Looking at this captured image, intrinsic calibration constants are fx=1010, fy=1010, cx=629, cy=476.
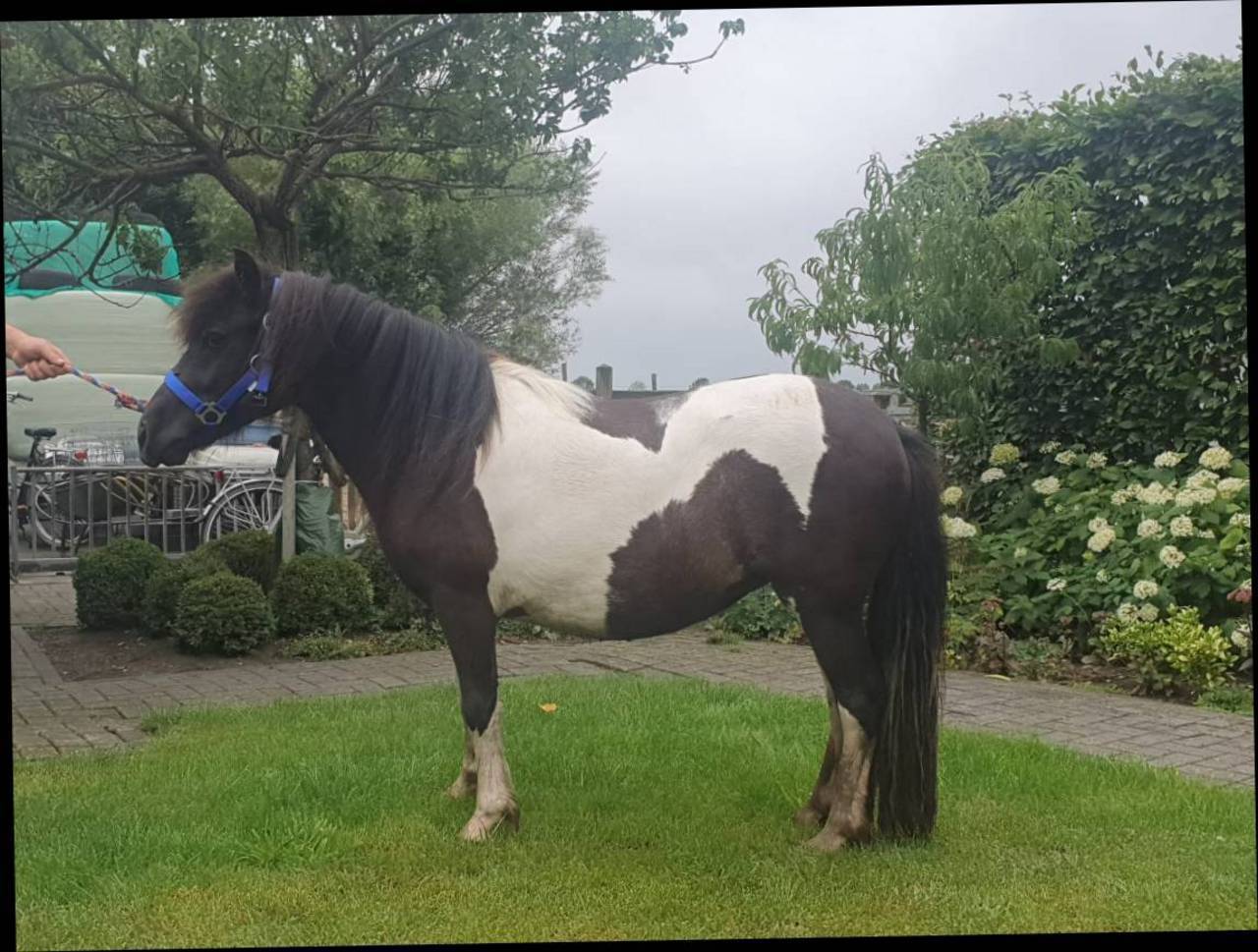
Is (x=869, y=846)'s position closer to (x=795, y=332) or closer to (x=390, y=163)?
(x=795, y=332)

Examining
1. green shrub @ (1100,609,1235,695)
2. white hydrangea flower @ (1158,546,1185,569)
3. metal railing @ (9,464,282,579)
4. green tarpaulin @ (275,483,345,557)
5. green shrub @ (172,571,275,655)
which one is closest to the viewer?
green shrub @ (1100,609,1235,695)

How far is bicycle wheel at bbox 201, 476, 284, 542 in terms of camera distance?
7.74m

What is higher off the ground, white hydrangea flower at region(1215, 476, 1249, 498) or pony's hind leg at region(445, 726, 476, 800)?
white hydrangea flower at region(1215, 476, 1249, 498)

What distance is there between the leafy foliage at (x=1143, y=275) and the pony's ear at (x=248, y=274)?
429cm

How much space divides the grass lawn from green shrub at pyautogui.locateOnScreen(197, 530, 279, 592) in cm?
234

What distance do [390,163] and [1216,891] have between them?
501 centimetres

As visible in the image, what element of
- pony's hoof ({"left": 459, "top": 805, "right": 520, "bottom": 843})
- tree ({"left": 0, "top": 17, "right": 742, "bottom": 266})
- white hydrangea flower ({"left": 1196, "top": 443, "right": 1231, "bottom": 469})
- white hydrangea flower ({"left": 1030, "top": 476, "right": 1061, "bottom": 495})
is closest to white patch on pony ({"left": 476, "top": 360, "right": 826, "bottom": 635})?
pony's hoof ({"left": 459, "top": 805, "right": 520, "bottom": 843})

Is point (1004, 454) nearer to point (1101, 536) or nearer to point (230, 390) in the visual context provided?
point (1101, 536)

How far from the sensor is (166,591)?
6219mm

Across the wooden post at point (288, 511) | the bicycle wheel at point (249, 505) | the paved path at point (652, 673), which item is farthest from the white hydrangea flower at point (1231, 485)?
the bicycle wheel at point (249, 505)

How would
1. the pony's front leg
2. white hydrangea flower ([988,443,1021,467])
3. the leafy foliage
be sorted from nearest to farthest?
the pony's front leg
the leafy foliage
white hydrangea flower ([988,443,1021,467])

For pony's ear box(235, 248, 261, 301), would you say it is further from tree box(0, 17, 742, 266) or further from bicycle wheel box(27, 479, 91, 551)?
bicycle wheel box(27, 479, 91, 551)

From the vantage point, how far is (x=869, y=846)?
2980mm

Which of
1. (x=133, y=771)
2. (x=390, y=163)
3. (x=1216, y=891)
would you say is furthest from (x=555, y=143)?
(x=1216, y=891)
